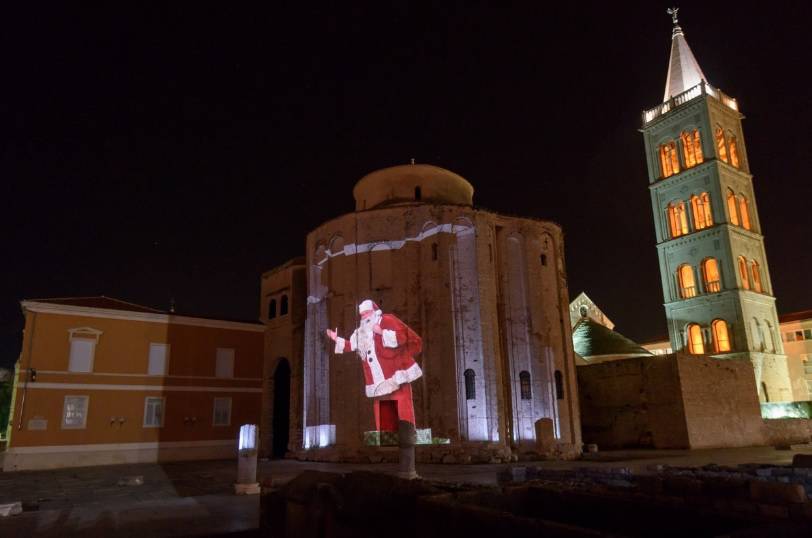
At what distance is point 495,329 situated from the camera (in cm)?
2491

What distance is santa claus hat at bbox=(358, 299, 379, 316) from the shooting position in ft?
84.2

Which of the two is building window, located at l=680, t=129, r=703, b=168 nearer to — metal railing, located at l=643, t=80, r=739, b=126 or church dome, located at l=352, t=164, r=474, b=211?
metal railing, located at l=643, t=80, r=739, b=126

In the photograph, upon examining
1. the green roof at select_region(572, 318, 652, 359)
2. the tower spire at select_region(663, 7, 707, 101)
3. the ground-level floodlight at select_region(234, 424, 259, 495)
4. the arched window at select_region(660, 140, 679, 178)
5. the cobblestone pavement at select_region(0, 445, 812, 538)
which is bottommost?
the cobblestone pavement at select_region(0, 445, 812, 538)

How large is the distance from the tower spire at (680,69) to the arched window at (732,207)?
956 cm

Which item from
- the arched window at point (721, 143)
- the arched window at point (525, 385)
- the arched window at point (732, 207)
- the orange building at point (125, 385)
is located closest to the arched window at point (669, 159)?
the arched window at point (721, 143)

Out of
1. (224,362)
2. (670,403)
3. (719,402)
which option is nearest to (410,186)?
(224,362)

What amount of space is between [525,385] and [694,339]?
23147 mm

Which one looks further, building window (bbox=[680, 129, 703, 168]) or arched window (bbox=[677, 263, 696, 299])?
building window (bbox=[680, 129, 703, 168])

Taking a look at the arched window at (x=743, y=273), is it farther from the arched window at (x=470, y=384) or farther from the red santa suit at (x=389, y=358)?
the red santa suit at (x=389, y=358)

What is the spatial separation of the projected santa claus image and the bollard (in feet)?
32.5

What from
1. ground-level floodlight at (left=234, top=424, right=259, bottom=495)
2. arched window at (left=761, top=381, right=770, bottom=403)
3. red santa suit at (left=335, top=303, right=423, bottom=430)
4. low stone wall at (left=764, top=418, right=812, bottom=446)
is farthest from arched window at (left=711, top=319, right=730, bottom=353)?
ground-level floodlight at (left=234, top=424, right=259, bottom=495)

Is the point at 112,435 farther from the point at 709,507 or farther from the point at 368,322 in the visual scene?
the point at 709,507

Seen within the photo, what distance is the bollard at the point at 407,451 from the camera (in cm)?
1373

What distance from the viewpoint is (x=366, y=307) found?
1014 inches
